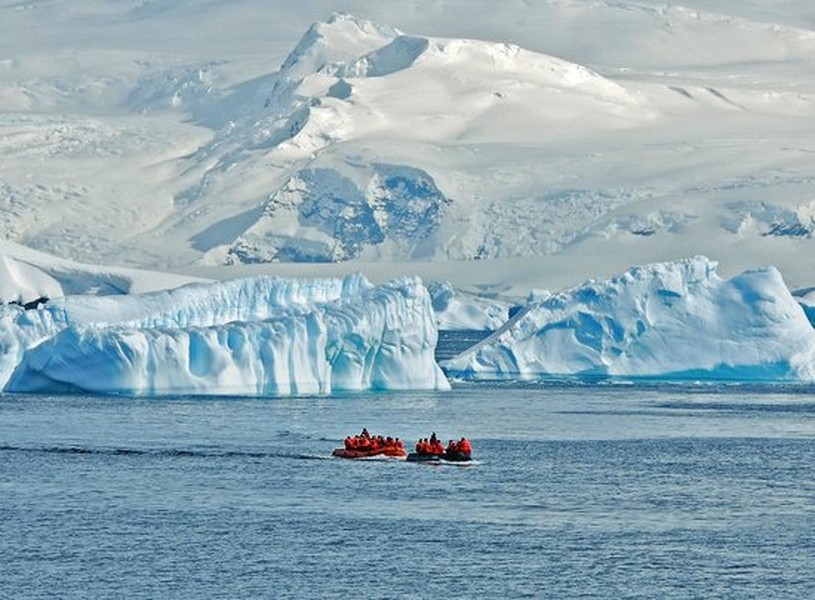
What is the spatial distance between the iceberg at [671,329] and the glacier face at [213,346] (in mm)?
8991

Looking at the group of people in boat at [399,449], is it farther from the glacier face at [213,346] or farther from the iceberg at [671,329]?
the iceberg at [671,329]

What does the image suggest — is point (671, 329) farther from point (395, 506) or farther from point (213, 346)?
point (395, 506)

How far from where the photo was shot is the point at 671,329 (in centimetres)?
10312

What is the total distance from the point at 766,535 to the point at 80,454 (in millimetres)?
22466

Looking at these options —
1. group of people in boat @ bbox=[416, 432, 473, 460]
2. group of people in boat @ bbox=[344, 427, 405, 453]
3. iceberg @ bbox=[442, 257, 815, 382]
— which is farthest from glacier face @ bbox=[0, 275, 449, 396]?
group of people in boat @ bbox=[416, 432, 473, 460]

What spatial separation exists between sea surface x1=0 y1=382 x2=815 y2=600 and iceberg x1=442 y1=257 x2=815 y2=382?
15083 mm

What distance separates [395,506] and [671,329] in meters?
49.3

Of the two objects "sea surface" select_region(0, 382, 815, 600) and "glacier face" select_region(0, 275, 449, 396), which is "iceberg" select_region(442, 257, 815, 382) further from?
"sea surface" select_region(0, 382, 815, 600)

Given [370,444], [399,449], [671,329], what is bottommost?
[399,449]

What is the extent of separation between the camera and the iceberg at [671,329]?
101 meters

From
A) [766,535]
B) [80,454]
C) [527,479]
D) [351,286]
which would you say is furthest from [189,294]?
[766,535]

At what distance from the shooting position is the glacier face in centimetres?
8450

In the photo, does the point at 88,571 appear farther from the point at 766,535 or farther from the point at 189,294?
the point at 189,294

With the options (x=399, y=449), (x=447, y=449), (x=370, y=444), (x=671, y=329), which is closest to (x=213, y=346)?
(x=399, y=449)
